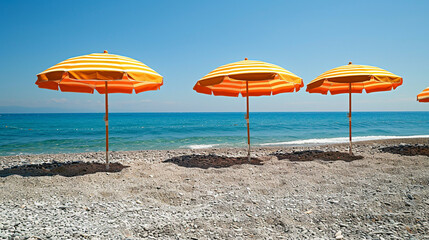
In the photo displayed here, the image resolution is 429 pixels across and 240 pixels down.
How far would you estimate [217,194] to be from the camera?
357 centimetres

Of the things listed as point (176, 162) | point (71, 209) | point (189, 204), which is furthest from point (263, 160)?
point (71, 209)

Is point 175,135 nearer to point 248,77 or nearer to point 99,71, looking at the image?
point 248,77

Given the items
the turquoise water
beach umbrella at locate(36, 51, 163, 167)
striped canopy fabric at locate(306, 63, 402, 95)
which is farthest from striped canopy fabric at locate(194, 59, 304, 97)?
the turquoise water

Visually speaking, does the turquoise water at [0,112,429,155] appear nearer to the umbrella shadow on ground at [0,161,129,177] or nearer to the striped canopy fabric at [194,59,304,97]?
the striped canopy fabric at [194,59,304,97]

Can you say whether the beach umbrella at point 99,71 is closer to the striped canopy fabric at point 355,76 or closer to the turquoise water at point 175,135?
the striped canopy fabric at point 355,76

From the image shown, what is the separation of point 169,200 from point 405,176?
4081mm

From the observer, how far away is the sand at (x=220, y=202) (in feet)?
7.89

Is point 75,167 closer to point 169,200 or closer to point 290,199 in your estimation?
point 169,200

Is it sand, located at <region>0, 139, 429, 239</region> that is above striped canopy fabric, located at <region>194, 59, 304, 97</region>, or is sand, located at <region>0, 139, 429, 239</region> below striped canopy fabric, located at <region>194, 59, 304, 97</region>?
below

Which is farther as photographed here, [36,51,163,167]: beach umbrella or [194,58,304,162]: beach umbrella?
[194,58,304,162]: beach umbrella

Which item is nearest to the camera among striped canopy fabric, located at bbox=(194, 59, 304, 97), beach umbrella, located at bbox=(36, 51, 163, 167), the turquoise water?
beach umbrella, located at bbox=(36, 51, 163, 167)

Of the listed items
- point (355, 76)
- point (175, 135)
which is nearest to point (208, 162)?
point (355, 76)

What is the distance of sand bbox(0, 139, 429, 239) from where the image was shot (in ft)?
7.89

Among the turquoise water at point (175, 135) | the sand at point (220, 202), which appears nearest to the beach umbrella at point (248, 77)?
the sand at point (220, 202)
